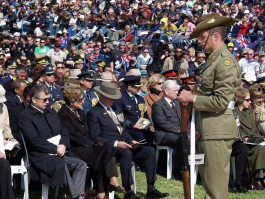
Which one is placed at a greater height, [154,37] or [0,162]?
[154,37]

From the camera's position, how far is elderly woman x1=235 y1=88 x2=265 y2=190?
1061cm

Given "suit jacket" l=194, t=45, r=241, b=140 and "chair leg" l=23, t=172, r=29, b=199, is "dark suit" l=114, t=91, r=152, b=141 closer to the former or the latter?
"chair leg" l=23, t=172, r=29, b=199

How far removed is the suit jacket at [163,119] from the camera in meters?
11.1

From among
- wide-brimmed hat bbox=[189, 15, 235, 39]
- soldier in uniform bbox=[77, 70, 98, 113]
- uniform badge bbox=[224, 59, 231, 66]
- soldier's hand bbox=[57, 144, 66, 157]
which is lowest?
soldier's hand bbox=[57, 144, 66, 157]

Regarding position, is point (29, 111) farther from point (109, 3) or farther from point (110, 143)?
point (109, 3)

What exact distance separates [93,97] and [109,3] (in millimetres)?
23075

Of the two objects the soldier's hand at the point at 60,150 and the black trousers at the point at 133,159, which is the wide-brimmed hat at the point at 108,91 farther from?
the soldier's hand at the point at 60,150

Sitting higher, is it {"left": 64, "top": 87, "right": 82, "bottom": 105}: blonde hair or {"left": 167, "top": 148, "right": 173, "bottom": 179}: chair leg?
{"left": 64, "top": 87, "right": 82, "bottom": 105}: blonde hair

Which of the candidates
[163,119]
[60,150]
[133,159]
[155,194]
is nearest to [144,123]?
[163,119]

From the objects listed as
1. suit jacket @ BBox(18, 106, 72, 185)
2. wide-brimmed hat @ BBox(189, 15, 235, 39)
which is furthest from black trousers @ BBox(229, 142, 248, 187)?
wide-brimmed hat @ BBox(189, 15, 235, 39)

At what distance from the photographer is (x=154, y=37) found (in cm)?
2650

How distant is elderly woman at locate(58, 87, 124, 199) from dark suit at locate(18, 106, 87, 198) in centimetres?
26

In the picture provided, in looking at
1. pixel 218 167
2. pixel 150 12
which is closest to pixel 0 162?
pixel 218 167

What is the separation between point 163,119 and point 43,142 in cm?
297
